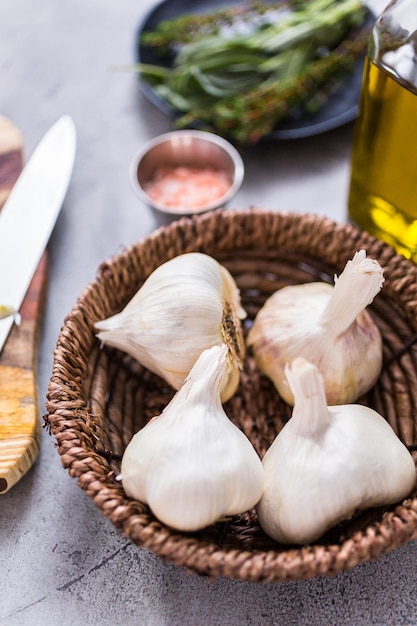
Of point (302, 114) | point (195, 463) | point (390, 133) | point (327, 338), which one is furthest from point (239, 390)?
point (302, 114)

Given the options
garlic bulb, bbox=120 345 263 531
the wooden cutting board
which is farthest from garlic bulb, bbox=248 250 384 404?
the wooden cutting board

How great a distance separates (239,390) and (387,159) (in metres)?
0.36

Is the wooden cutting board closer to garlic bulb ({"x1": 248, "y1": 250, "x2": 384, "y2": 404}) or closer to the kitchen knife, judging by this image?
the kitchen knife

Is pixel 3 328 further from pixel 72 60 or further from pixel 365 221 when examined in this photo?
pixel 72 60

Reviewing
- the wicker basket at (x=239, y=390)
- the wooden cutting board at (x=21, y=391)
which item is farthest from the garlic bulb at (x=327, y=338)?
the wooden cutting board at (x=21, y=391)

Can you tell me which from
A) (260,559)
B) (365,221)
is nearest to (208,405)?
(260,559)

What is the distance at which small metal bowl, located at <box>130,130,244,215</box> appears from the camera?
1.12 meters

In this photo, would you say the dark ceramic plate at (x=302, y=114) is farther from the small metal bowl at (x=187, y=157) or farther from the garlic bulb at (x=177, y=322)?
the garlic bulb at (x=177, y=322)

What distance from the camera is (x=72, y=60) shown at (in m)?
Answer: 1.42

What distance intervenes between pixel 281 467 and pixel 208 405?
9 cm

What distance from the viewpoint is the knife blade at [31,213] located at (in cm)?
94

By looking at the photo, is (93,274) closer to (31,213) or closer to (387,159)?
(31,213)

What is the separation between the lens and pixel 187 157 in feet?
3.84

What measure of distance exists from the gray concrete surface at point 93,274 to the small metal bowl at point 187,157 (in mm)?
63
